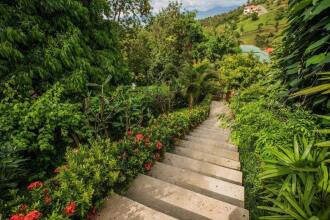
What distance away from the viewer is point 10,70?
416 centimetres

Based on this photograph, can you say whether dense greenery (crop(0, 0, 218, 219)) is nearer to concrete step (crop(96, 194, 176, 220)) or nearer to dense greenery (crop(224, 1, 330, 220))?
concrete step (crop(96, 194, 176, 220))

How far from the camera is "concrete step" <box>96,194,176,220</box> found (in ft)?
6.92

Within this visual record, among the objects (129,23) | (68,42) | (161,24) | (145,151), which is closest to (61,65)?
(68,42)

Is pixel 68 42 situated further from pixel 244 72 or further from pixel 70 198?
pixel 244 72

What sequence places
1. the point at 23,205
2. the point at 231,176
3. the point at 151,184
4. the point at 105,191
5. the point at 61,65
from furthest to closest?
the point at 61,65
the point at 231,176
the point at 151,184
the point at 105,191
the point at 23,205

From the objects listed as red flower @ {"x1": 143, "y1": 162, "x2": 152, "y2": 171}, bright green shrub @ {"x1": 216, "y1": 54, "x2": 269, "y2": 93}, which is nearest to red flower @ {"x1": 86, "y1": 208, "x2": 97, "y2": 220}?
red flower @ {"x1": 143, "y1": 162, "x2": 152, "y2": 171}

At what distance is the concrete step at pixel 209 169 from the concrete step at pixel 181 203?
3.14ft

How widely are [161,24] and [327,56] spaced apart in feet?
47.1

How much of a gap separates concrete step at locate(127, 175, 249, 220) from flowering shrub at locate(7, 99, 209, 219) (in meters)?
0.33

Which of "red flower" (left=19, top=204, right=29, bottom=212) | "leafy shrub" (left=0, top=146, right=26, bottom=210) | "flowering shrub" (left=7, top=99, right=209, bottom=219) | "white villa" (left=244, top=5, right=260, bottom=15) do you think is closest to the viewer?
"red flower" (left=19, top=204, right=29, bottom=212)

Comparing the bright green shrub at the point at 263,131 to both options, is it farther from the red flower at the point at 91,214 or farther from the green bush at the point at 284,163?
the red flower at the point at 91,214

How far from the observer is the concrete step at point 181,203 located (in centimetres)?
224

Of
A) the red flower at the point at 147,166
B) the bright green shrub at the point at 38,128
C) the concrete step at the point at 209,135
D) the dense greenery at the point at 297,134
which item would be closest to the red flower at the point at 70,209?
the bright green shrub at the point at 38,128

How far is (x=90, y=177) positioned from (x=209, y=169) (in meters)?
1.92
